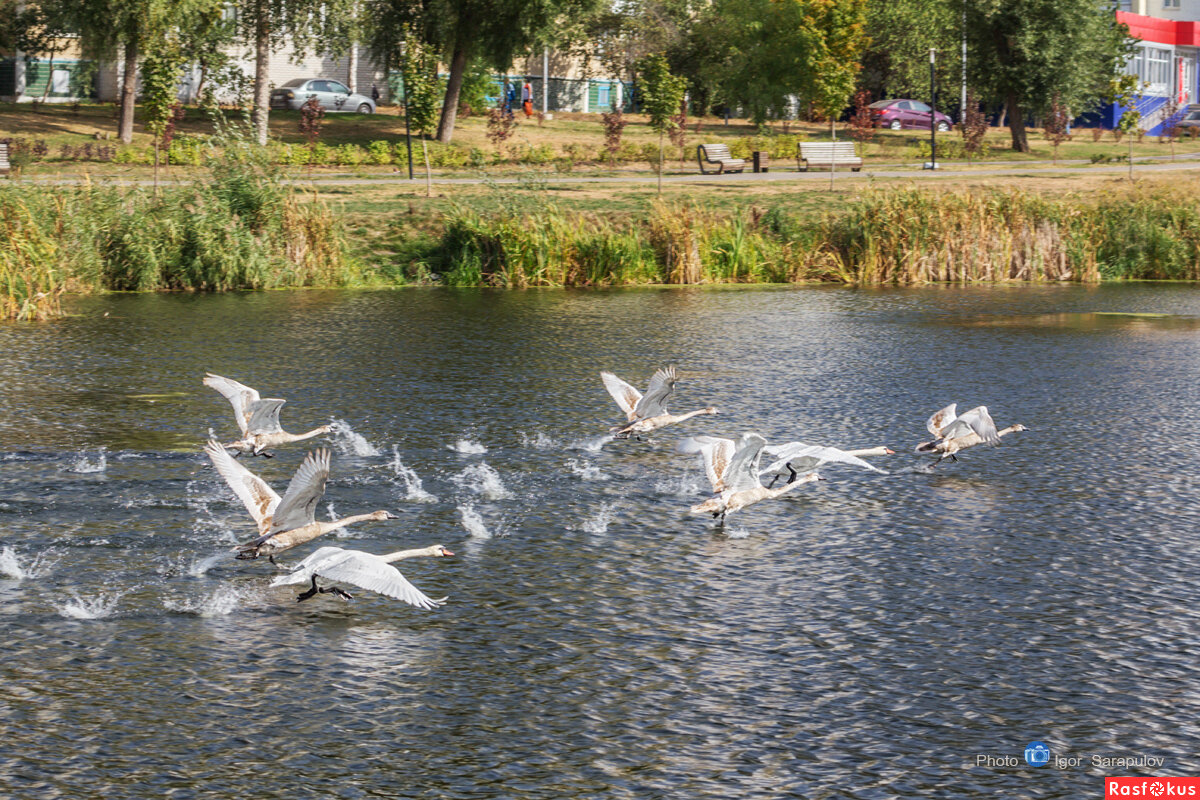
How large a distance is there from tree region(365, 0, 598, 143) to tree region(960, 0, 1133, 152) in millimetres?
19107

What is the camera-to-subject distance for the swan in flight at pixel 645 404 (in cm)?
1386

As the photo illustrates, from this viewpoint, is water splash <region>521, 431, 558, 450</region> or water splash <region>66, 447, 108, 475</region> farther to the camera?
water splash <region>521, 431, 558, 450</region>

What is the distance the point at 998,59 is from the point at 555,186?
29658 mm

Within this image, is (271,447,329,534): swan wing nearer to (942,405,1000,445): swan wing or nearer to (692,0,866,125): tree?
(942,405,1000,445): swan wing

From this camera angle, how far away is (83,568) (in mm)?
10562

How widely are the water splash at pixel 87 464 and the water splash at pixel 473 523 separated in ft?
13.1

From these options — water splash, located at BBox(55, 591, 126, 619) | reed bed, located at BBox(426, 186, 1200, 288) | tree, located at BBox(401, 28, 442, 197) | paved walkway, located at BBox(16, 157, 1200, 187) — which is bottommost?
water splash, located at BBox(55, 591, 126, 619)

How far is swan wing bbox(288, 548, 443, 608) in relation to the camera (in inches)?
346

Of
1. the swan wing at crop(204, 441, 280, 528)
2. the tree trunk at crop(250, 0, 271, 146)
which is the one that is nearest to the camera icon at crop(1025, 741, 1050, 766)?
the swan wing at crop(204, 441, 280, 528)

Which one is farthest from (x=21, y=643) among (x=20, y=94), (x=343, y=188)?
(x=20, y=94)

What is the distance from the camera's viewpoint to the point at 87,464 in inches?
549

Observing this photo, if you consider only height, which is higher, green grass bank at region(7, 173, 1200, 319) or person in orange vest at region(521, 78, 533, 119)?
person in orange vest at region(521, 78, 533, 119)

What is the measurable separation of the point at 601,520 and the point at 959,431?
13.3 ft

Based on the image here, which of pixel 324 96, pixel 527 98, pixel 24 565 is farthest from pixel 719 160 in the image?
pixel 24 565
